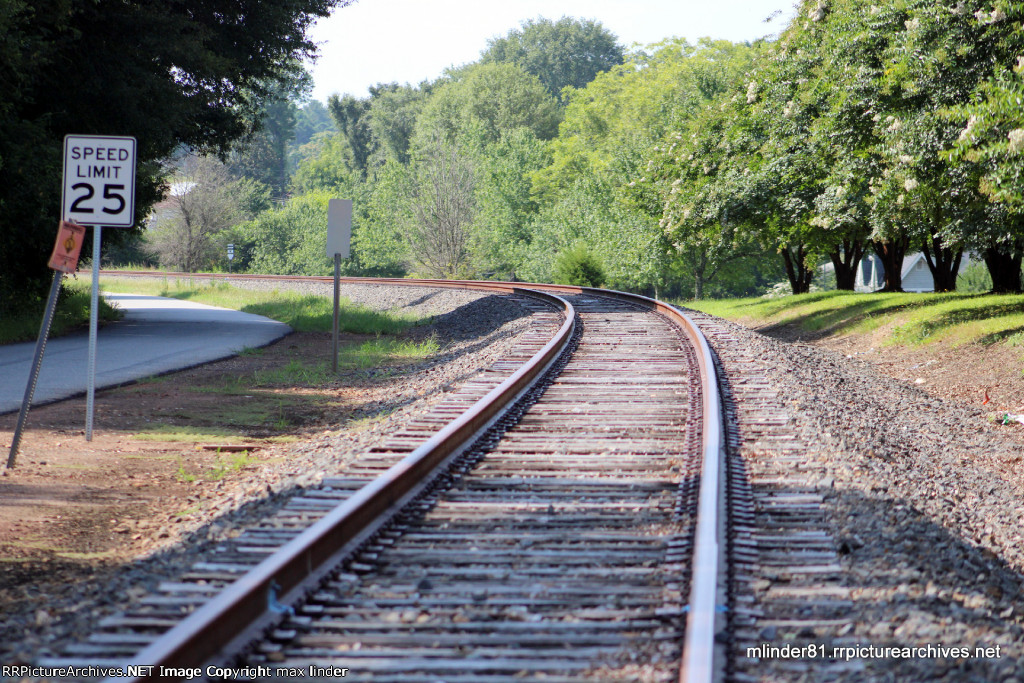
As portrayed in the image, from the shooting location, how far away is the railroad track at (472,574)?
3418 millimetres

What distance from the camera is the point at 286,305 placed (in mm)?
31672

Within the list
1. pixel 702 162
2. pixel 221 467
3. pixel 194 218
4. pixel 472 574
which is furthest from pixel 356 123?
pixel 472 574

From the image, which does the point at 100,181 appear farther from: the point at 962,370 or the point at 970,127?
the point at 962,370

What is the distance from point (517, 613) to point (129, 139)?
21.0 feet

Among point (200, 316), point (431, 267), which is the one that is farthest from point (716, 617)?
point (431, 267)

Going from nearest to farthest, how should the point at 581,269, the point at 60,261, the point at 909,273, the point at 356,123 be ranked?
1. the point at 60,261
2. the point at 581,269
3. the point at 909,273
4. the point at 356,123

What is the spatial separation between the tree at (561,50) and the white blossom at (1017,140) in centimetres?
10024

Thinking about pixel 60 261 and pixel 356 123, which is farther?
pixel 356 123

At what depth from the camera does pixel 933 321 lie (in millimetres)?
18484

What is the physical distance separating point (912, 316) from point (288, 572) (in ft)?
60.7

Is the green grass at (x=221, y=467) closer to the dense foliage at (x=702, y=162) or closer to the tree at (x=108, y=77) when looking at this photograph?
the tree at (x=108, y=77)

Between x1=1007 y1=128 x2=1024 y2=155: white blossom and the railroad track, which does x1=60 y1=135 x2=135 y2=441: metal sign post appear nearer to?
the railroad track

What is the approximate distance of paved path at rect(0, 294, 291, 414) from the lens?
40.5 feet

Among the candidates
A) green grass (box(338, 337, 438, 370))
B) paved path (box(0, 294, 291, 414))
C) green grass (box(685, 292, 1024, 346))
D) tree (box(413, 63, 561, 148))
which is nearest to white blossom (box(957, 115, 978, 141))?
green grass (box(685, 292, 1024, 346))
